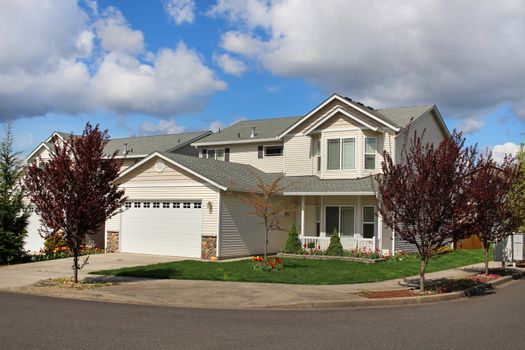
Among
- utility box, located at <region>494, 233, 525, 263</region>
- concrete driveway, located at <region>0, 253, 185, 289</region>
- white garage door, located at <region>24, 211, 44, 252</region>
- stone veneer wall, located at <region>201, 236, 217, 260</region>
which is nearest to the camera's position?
concrete driveway, located at <region>0, 253, 185, 289</region>

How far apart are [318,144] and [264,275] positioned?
11937 mm

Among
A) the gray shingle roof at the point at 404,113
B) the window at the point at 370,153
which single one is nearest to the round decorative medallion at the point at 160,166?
the window at the point at 370,153

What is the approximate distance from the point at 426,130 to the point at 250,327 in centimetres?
2162

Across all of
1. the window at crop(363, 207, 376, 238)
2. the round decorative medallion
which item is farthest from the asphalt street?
the window at crop(363, 207, 376, 238)

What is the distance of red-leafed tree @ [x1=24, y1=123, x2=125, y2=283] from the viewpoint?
14.3 metres

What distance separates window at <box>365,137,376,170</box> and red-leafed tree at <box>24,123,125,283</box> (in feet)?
45.5

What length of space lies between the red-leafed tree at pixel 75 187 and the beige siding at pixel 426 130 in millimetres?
15212

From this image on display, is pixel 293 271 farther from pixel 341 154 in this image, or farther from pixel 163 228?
pixel 341 154

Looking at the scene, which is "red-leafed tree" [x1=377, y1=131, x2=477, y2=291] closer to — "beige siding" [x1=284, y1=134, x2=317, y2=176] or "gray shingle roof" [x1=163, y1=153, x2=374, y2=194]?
"gray shingle roof" [x1=163, y1=153, x2=374, y2=194]

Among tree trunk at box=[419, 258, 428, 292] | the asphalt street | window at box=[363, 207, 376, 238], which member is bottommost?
the asphalt street

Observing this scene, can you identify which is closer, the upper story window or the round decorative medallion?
the round decorative medallion

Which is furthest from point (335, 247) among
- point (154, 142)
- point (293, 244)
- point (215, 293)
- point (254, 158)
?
point (154, 142)

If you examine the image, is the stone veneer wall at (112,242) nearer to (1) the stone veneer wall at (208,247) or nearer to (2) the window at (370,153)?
(1) the stone veneer wall at (208,247)

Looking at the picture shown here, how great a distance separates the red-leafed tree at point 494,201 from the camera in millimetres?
17406
